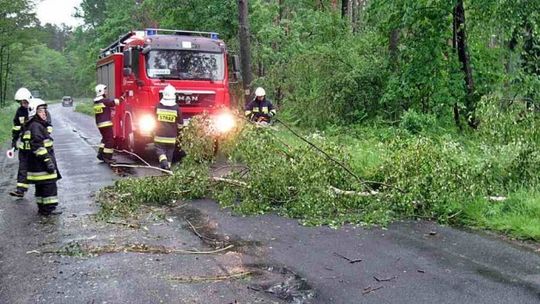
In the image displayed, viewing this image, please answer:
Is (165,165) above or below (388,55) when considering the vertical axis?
below

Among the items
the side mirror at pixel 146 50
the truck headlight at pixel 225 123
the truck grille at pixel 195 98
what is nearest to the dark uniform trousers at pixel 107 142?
the truck grille at pixel 195 98

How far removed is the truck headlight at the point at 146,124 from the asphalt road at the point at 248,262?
14.4ft

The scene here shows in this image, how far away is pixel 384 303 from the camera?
14.1 ft

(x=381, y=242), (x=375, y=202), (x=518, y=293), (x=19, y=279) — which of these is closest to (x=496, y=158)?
(x=375, y=202)

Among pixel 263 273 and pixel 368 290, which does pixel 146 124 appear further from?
pixel 368 290

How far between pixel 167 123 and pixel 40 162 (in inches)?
122

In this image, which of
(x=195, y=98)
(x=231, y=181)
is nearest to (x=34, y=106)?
(x=231, y=181)

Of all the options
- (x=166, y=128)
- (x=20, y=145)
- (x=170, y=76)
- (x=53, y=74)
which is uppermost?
(x=53, y=74)

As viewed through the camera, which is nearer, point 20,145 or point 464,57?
point 20,145

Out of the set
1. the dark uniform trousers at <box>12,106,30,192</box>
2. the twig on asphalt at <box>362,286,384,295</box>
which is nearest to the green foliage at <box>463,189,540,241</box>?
the twig on asphalt at <box>362,286,384,295</box>

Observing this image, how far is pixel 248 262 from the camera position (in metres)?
5.31

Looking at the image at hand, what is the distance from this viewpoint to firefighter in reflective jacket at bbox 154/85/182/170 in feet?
33.5

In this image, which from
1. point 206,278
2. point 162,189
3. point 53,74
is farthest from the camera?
point 53,74

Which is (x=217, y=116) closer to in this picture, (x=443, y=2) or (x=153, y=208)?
(x=153, y=208)
